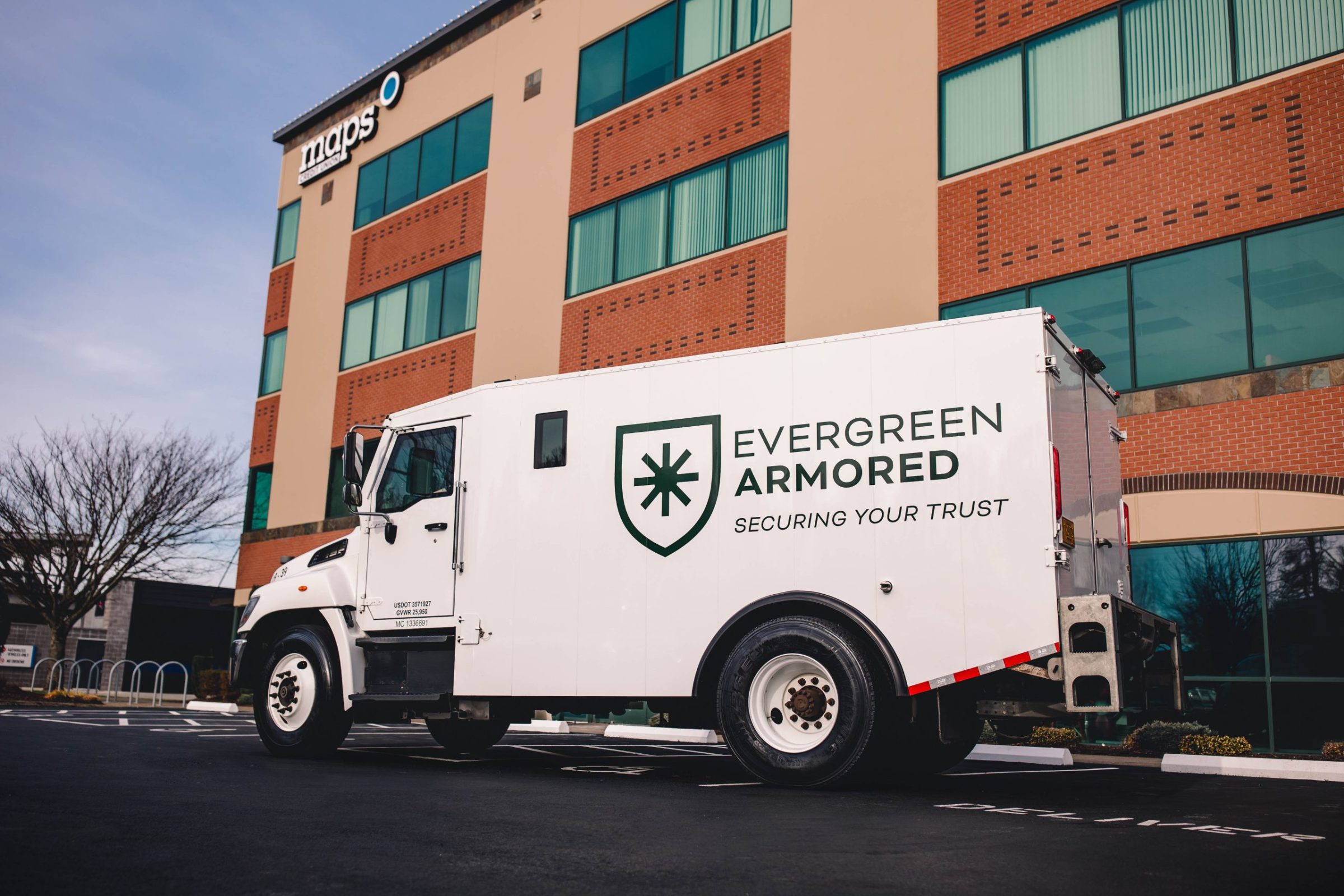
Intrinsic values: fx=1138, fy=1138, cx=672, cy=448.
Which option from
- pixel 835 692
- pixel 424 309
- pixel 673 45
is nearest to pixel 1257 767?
pixel 835 692

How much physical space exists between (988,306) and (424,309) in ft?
44.0

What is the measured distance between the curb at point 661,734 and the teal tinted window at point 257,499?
15.9 metres

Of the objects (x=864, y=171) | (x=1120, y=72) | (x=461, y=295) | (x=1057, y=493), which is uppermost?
(x=1120, y=72)

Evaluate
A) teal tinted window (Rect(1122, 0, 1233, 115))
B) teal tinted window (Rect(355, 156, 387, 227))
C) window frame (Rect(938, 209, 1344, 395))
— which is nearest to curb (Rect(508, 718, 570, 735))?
window frame (Rect(938, 209, 1344, 395))

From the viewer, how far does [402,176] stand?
2652 centimetres

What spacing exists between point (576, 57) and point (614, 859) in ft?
65.3

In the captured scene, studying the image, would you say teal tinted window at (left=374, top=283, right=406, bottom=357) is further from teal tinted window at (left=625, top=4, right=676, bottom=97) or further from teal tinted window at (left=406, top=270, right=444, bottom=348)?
teal tinted window at (left=625, top=4, right=676, bottom=97)

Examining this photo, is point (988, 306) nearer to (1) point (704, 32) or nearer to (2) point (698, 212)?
(2) point (698, 212)

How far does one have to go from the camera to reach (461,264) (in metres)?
24.0

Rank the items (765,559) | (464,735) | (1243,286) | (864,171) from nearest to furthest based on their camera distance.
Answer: (765,559), (464,735), (1243,286), (864,171)

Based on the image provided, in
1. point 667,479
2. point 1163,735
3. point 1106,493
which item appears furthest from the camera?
point 1163,735

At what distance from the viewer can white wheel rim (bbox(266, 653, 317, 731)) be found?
1041cm

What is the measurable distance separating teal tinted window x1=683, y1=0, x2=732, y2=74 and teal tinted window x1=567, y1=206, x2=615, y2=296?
3.01m

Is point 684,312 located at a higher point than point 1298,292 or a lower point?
higher
